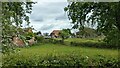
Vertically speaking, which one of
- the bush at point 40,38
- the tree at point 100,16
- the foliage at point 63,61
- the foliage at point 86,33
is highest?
the tree at point 100,16

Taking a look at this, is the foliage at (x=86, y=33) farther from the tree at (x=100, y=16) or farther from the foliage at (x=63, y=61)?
the foliage at (x=63, y=61)

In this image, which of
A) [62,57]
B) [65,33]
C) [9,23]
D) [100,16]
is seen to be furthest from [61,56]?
[9,23]

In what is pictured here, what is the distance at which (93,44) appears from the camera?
2662mm

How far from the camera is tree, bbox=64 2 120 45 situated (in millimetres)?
2757

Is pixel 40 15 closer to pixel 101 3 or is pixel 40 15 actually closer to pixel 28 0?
pixel 28 0

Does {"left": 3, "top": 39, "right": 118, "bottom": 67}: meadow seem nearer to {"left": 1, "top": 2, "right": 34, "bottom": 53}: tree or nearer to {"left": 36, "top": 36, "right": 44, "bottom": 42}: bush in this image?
{"left": 36, "top": 36, "right": 44, "bottom": 42}: bush

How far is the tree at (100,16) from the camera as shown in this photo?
9.05 ft

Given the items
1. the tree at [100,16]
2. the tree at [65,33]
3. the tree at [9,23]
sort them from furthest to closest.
A: the tree at [100,16] → the tree at [65,33] → the tree at [9,23]

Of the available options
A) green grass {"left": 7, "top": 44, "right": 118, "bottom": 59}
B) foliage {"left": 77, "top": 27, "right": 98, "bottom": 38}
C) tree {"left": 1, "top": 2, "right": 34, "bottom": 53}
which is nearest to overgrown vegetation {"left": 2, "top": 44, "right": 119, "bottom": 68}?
green grass {"left": 7, "top": 44, "right": 118, "bottom": 59}

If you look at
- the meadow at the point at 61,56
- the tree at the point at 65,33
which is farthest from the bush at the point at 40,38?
the tree at the point at 65,33

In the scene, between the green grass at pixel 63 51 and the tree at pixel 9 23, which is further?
the green grass at pixel 63 51

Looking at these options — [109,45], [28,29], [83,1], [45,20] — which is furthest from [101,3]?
[28,29]

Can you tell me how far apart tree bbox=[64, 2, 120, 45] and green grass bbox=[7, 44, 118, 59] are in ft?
0.40

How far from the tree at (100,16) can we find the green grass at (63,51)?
121 millimetres
